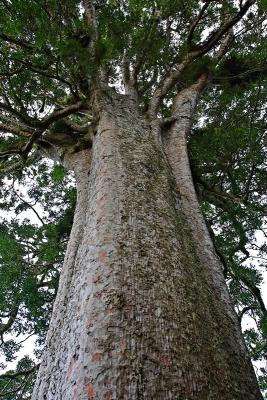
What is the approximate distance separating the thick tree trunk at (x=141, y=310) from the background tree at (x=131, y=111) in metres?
0.13

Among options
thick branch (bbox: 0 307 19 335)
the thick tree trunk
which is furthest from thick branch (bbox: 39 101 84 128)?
thick branch (bbox: 0 307 19 335)

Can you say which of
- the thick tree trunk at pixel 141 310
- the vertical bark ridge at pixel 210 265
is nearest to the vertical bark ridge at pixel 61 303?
the thick tree trunk at pixel 141 310

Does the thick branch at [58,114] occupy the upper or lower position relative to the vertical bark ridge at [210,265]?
upper

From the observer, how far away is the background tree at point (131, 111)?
368 cm

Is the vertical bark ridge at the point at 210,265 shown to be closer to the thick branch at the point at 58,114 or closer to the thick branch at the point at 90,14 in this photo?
the thick branch at the point at 58,114

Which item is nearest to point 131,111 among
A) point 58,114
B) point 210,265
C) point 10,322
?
point 58,114

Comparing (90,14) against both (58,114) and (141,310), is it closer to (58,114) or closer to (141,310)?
(58,114)

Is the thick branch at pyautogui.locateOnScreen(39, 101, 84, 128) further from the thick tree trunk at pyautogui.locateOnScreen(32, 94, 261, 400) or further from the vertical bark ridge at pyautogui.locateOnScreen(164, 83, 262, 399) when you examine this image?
the thick tree trunk at pyautogui.locateOnScreen(32, 94, 261, 400)

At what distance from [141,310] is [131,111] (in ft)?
9.06

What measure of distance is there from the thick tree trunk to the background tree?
0.13m

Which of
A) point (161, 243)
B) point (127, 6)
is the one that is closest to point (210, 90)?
point (127, 6)

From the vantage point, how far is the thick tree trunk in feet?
3.96

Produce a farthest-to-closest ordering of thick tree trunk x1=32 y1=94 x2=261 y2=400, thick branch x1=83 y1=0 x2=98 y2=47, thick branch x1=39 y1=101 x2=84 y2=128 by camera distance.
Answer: thick branch x1=83 y1=0 x2=98 y2=47 < thick branch x1=39 y1=101 x2=84 y2=128 < thick tree trunk x1=32 y1=94 x2=261 y2=400

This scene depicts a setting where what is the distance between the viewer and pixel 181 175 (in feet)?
10.0
